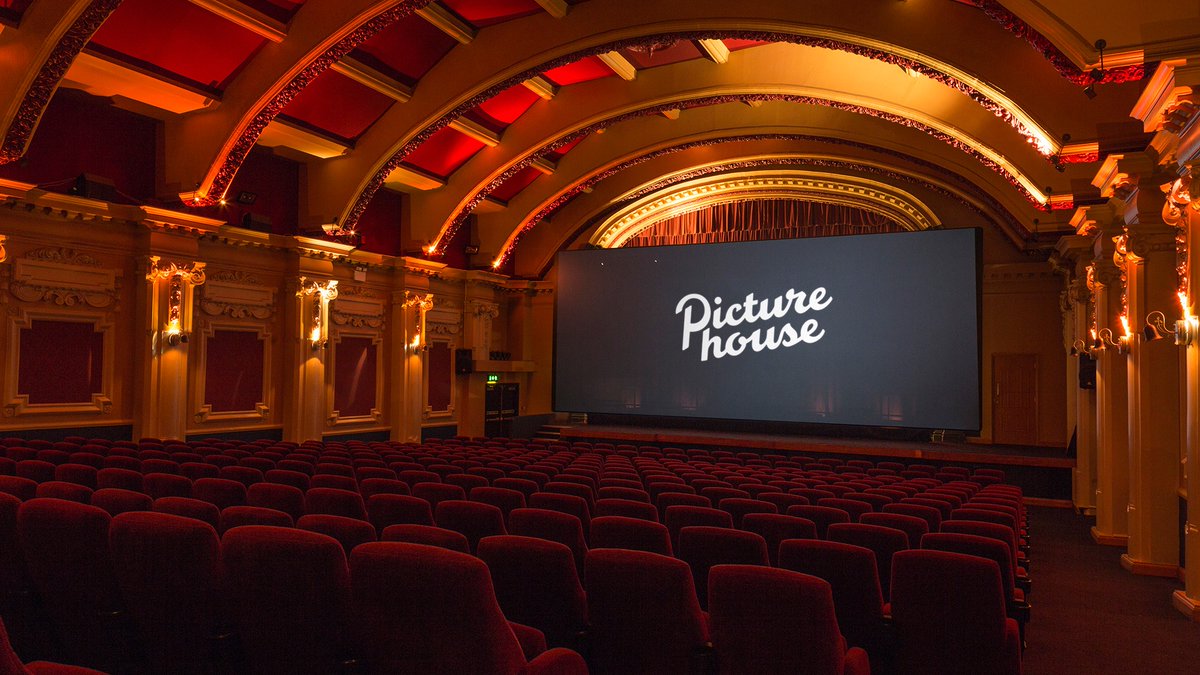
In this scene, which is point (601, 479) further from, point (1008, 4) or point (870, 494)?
point (1008, 4)

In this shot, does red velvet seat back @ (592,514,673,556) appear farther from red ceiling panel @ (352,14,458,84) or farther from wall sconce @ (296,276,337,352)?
wall sconce @ (296,276,337,352)

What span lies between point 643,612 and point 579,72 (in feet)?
36.5

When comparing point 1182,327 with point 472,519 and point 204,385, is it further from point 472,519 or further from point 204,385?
point 204,385

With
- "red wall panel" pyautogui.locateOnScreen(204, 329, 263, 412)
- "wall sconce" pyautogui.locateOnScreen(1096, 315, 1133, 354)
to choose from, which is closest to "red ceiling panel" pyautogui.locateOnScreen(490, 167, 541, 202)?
"red wall panel" pyautogui.locateOnScreen(204, 329, 263, 412)

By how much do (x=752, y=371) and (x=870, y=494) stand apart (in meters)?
9.64

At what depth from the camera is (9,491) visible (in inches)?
164

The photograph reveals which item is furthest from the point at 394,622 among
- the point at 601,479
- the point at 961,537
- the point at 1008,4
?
the point at 1008,4

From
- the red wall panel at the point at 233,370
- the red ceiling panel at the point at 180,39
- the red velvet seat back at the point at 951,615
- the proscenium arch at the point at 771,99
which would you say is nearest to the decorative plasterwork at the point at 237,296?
the red wall panel at the point at 233,370

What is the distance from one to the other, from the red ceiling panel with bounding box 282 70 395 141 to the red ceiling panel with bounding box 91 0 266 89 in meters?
1.13

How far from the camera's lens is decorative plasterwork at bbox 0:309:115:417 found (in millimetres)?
9008

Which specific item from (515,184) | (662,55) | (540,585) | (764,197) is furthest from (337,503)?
(764,197)

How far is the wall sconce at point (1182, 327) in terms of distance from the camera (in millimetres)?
5723

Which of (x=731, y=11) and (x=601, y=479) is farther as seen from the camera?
(x=731, y=11)

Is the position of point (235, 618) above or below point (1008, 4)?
below
